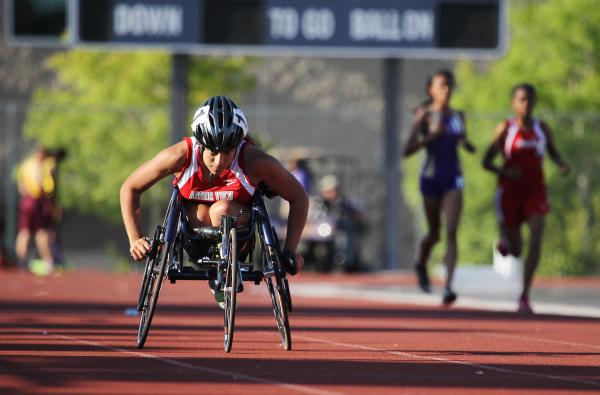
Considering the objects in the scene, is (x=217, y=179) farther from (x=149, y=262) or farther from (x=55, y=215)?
(x=55, y=215)

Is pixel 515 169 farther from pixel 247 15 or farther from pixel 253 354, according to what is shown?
pixel 247 15

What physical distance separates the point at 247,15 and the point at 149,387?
15703mm

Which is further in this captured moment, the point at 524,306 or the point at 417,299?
the point at 417,299

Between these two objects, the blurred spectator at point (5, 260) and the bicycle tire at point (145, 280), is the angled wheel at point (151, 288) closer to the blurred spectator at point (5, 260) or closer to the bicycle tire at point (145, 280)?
the bicycle tire at point (145, 280)

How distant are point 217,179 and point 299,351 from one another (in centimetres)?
117

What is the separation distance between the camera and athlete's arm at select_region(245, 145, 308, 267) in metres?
9.29

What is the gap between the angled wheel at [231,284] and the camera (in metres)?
8.84

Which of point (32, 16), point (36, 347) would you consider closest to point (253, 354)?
point (36, 347)

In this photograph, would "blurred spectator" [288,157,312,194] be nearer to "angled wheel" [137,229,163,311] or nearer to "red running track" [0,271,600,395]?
"red running track" [0,271,600,395]

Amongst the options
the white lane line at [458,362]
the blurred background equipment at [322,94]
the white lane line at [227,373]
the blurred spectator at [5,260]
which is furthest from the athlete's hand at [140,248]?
the blurred spectator at [5,260]

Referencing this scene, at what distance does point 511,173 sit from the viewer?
14.3 metres

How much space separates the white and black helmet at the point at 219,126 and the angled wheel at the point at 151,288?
66 centimetres

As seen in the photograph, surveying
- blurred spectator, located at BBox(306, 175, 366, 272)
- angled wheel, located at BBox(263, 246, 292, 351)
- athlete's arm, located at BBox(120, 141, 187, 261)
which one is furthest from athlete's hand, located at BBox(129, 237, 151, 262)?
blurred spectator, located at BBox(306, 175, 366, 272)

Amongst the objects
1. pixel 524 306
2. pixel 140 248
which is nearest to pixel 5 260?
pixel 524 306
